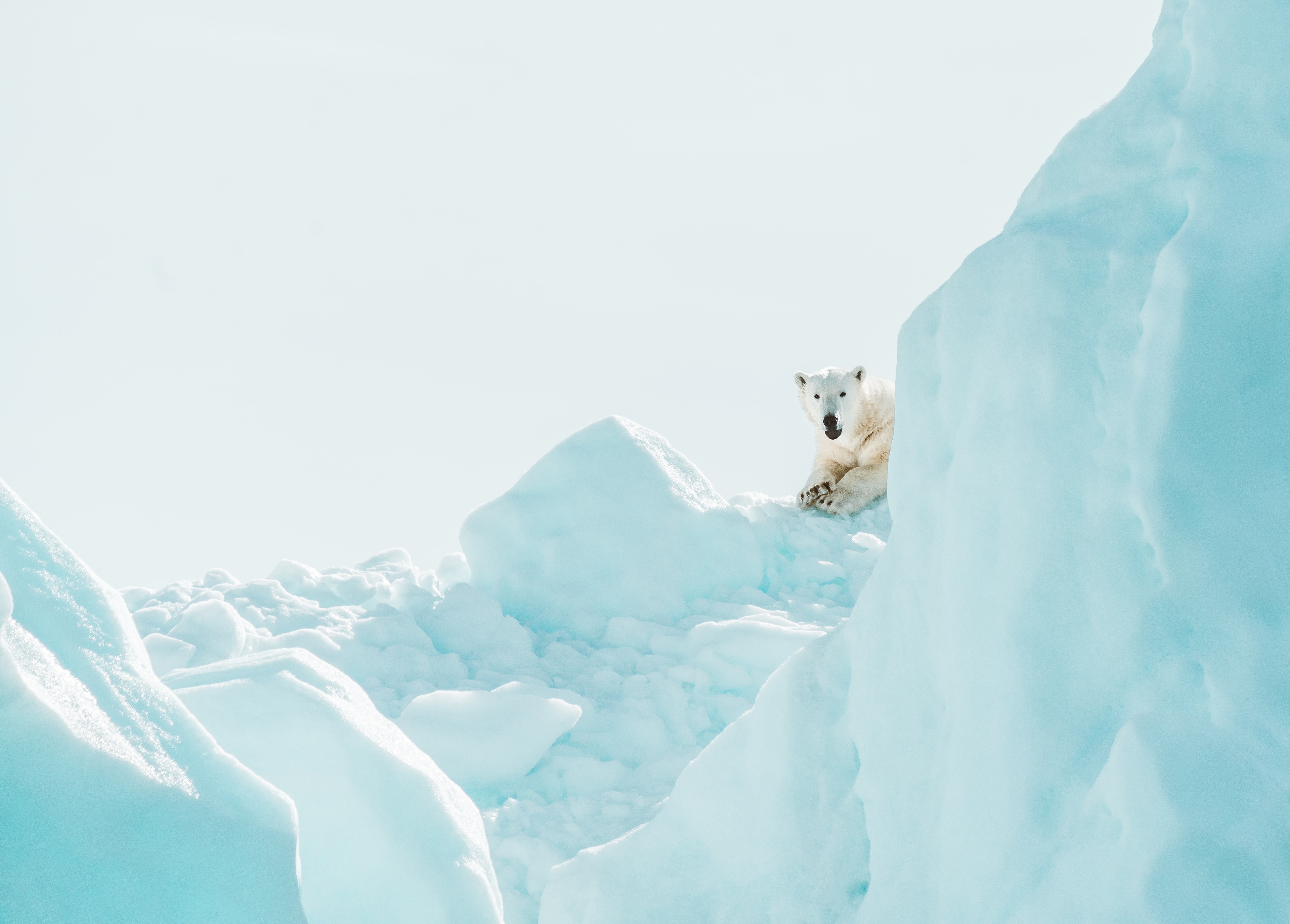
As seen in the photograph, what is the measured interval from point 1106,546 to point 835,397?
5.80 metres

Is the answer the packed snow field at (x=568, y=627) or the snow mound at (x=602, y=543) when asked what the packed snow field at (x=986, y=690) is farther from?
the snow mound at (x=602, y=543)

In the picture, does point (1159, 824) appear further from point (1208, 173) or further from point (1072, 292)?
point (1208, 173)

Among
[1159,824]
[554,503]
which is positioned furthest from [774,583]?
[1159,824]

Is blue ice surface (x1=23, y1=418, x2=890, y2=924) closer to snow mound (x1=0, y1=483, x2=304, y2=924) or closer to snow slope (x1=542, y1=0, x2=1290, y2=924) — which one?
snow mound (x1=0, y1=483, x2=304, y2=924)

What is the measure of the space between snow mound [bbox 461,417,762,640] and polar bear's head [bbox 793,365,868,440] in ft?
4.83

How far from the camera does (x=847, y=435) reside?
7.69 meters

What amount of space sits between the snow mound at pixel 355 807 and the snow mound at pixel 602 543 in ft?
10.3

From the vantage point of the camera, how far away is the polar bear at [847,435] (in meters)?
7.39

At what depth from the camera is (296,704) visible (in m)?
2.71

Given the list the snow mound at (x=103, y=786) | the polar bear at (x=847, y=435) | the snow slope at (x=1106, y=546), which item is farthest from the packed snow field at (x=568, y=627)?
the snow slope at (x=1106, y=546)

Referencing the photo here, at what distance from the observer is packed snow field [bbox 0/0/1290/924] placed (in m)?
1.53

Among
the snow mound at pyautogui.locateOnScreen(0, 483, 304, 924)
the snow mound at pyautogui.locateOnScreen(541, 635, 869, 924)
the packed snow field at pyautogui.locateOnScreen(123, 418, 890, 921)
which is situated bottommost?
the packed snow field at pyautogui.locateOnScreen(123, 418, 890, 921)

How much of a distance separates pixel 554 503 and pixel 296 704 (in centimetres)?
360

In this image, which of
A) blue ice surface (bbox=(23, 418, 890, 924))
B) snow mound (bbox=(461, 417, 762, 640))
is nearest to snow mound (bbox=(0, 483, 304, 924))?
blue ice surface (bbox=(23, 418, 890, 924))
